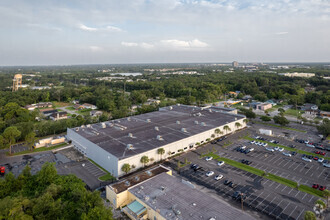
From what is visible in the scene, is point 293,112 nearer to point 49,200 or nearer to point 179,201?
point 179,201

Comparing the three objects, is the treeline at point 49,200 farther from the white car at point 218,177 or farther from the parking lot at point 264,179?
the white car at point 218,177

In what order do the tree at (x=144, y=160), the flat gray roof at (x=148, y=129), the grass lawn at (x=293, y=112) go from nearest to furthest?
the tree at (x=144, y=160) < the flat gray roof at (x=148, y=129) < the grass lawn at (x=293, y=112)

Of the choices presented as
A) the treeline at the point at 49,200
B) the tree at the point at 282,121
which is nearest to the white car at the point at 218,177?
the treeline at the point at 49,200

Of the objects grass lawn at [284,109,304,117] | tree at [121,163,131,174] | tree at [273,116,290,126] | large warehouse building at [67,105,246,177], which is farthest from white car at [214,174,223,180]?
grass lawn at [284,109,304,117]

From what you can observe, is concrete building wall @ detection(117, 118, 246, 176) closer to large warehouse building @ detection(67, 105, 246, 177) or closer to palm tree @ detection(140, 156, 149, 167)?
large warehouse building @ detection(67, 105, 246, 177)

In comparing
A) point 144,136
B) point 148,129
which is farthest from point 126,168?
point 148,129
